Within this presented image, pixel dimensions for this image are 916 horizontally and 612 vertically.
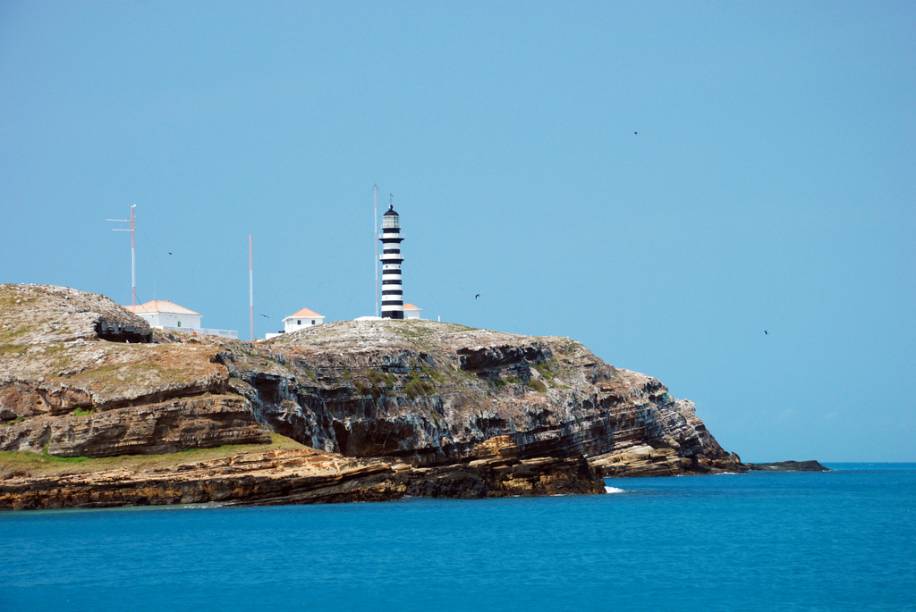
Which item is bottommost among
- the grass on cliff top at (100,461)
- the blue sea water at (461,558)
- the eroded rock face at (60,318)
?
the blue sea water at (461,558)

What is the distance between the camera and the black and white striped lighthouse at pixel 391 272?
112 metres

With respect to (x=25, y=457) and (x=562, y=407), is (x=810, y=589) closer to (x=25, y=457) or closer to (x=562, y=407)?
(x=25, y=457)

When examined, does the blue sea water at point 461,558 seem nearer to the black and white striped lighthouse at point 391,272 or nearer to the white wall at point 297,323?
the black and white striped lighthouse at point 391,272

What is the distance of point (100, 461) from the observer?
6191cm

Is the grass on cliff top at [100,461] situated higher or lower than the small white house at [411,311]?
lower

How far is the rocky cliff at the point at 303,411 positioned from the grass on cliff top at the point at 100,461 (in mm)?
101

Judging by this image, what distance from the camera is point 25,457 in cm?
6228

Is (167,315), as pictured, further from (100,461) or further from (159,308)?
(100,461)

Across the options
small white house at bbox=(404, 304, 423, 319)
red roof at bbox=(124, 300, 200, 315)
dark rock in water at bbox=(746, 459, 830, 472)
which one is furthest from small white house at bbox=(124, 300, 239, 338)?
dark rock in water at bbox=(746, 459, 830, 472)

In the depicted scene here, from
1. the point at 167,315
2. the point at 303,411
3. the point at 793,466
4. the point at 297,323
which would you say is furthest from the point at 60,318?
the point at 793,466

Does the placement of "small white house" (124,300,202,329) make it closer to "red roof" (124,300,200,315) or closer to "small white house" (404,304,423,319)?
"red roof" (124,300,200,315)

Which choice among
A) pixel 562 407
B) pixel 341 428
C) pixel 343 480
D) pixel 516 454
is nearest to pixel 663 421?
pixel 562 407

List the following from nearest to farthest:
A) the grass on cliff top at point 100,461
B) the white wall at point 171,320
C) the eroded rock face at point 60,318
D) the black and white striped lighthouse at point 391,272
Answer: the grass on cliff top at point 100,461 < the eroded rock face at point 60,318 < the white wall at point 171,320 < the black and white striped lighthouse at point 391,272

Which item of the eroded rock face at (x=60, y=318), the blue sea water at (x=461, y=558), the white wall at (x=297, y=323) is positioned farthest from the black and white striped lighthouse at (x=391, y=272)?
the blue sea water at (x=461, y=558)
